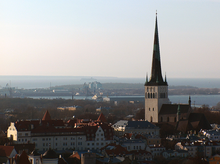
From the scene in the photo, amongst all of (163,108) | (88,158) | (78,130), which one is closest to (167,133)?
(163,108)

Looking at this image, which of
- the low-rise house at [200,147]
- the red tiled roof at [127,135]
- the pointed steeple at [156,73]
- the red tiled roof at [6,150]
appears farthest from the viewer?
the pointed steeple at [156,73]

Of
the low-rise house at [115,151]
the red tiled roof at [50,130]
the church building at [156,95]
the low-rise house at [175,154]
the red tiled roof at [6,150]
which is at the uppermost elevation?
the church building at [156,95]

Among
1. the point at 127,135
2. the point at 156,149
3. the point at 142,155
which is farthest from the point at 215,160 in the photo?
the point at 127,135

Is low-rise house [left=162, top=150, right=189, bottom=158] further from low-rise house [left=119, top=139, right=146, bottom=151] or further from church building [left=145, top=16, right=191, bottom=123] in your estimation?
church building [left=145, top=16, right=191, bottom=123]

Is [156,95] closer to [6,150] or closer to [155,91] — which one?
[155,91]

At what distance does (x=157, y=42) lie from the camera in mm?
99625

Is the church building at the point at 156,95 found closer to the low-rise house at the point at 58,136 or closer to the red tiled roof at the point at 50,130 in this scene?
the low-rise house at the point at 58,136

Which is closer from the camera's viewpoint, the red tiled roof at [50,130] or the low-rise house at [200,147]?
the low-rise house at [200,147]

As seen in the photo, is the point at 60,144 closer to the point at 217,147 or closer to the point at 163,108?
the point at 217,147

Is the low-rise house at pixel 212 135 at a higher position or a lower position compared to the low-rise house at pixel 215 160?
higher

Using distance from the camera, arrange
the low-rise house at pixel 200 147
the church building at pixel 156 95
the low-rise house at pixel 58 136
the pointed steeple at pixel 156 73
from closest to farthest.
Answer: the low-rise house at pixel 200 147 → the low-rise house at pixel 58 136 → the church building at pixel 156 95 → the pointed steeple at pixel 156 73

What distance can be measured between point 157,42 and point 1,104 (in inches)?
3828

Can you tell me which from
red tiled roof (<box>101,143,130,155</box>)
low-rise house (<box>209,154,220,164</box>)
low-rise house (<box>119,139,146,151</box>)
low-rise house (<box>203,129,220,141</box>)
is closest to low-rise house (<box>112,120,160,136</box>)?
low-rise house (<box>203,129,220,141</box>)

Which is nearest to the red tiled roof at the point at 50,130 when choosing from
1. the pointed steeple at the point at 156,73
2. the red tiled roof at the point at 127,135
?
the red tiled roof at the point at 127,135
